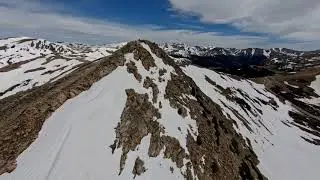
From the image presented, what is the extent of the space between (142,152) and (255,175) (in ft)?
58.9

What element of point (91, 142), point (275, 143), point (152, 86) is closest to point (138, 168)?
point (91, 142)

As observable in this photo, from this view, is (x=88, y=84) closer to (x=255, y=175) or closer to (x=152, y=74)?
(x=152, y=74)

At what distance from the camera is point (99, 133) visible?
4053 centimetres

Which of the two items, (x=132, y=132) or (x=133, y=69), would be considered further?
(x=133, y=69)

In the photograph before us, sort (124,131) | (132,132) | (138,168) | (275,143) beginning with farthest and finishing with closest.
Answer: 1. (275,143)
2. (132,132)
3. (124,131)
4. (138,168)

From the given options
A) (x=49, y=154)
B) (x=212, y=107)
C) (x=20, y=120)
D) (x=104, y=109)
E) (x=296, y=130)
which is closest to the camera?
(x=49, y=154)

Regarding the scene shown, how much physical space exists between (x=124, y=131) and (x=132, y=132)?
1.03 metres

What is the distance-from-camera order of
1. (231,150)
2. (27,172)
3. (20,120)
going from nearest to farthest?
(27,172) < (20,120) < (231,150)

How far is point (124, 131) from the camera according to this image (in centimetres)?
4191

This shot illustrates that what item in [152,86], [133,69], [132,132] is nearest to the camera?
[132,132]

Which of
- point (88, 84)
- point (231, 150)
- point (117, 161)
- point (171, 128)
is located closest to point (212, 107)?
point (231, 150)

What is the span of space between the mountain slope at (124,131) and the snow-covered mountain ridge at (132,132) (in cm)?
10

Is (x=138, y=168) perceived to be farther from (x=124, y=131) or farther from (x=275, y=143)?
(x=275, y=143)

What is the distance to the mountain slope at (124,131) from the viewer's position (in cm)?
3662
